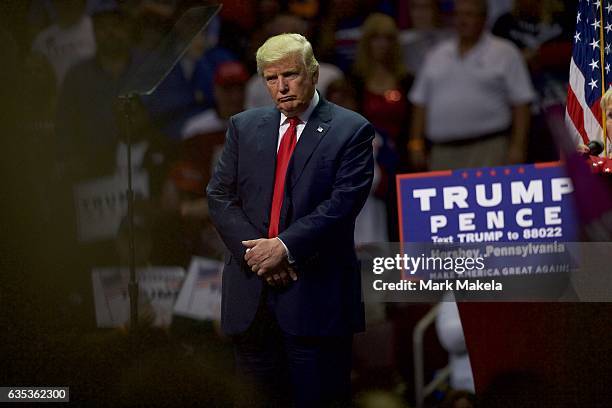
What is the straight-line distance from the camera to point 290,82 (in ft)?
9.38

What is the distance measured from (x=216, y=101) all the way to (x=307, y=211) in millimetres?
1329

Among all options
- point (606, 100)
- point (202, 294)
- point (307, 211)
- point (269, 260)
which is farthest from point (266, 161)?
point (606, 100)

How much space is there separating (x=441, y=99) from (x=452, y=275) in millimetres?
703

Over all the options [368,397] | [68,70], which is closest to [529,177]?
[368,397]

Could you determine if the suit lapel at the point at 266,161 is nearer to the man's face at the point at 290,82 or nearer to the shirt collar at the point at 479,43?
the man's face at the point at 290,82

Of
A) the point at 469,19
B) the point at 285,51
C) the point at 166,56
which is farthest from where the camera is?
the point at 166,56

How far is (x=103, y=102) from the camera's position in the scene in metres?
4.19

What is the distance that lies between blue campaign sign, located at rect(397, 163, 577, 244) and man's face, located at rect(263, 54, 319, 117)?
105 cm

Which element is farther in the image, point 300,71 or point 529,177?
point 529,177

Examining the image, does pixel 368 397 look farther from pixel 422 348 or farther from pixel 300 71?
pixel 300 71

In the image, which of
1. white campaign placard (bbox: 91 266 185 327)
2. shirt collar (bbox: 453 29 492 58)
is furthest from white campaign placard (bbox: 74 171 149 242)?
shirt collar (bbox: 453 29 492 58)

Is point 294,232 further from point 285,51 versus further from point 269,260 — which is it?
point 285,51

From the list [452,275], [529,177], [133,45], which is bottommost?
[452,275]

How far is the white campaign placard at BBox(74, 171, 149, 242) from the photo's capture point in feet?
13.7
